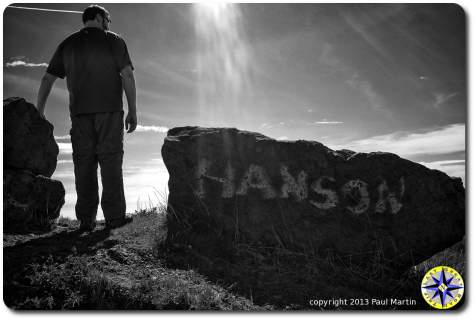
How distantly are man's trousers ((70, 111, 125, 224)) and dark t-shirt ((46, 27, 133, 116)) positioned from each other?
5.7 inches

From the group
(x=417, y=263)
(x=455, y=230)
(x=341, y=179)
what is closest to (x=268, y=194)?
(x=341, y=179)

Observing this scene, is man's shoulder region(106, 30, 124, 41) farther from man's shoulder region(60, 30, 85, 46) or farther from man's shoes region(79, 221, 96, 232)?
man's shoes region(79, 221, 96, 232)

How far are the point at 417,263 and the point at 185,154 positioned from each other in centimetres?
335

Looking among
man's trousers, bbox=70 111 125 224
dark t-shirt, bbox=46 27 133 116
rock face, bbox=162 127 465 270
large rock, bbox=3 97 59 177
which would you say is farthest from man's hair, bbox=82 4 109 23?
rock face, bbox=162 127 465 270

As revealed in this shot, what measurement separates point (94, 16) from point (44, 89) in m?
1.23

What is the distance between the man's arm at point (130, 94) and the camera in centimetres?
498

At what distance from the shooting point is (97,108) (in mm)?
4895

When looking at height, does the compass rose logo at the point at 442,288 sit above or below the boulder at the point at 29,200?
below

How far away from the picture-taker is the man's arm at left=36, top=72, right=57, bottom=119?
17.1 ft

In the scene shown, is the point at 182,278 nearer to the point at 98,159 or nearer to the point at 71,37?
the point at 98,159

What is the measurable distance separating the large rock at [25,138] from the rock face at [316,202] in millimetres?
2130

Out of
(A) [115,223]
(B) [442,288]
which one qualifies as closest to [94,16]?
(A) [115,223]

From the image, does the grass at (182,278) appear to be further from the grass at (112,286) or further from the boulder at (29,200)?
the boulder at (29,200)

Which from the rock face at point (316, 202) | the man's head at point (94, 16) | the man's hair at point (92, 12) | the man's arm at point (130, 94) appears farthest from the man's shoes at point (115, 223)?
the man's hair at point (92, 12)
